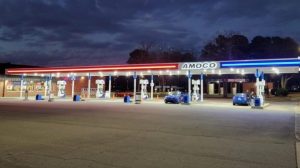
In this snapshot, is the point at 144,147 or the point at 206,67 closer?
the point at 144,147

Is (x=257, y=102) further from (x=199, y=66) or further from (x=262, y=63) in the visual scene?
(x=199, y=66)

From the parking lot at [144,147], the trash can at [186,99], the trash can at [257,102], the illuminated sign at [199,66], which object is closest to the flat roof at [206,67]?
the illuminated sign at [199,66]

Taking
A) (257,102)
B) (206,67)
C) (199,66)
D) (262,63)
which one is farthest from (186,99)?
(262,63)

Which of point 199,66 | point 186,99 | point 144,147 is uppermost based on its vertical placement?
point 199,66

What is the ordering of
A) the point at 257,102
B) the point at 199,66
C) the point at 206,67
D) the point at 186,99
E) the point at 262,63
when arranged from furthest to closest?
the point at 186,99, the point at 199,66, the point at 206,67, the point at 262,63, the point at 257,102

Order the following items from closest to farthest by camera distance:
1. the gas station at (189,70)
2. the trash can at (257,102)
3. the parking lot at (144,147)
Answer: the parking lot at (144,147)
the trash can at (257,102)
the gas station at (189,70)

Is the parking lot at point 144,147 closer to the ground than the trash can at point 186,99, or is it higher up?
closer to the ground

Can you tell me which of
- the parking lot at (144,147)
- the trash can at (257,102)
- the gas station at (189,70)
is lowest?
Result: the parking lot at (144,147)

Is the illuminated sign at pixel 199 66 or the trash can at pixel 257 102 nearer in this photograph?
the trash can at pixel 257 102

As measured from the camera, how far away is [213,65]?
30.6m

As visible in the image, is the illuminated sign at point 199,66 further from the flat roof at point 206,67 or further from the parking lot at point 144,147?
the parking lot at point 144,147

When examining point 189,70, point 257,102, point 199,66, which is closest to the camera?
point 257,102

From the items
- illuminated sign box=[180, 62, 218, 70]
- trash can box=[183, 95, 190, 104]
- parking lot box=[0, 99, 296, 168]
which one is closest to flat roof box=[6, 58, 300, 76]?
illuminated sign box=[180, 62, 218, 70]

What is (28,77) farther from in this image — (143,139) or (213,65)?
(143,139)
